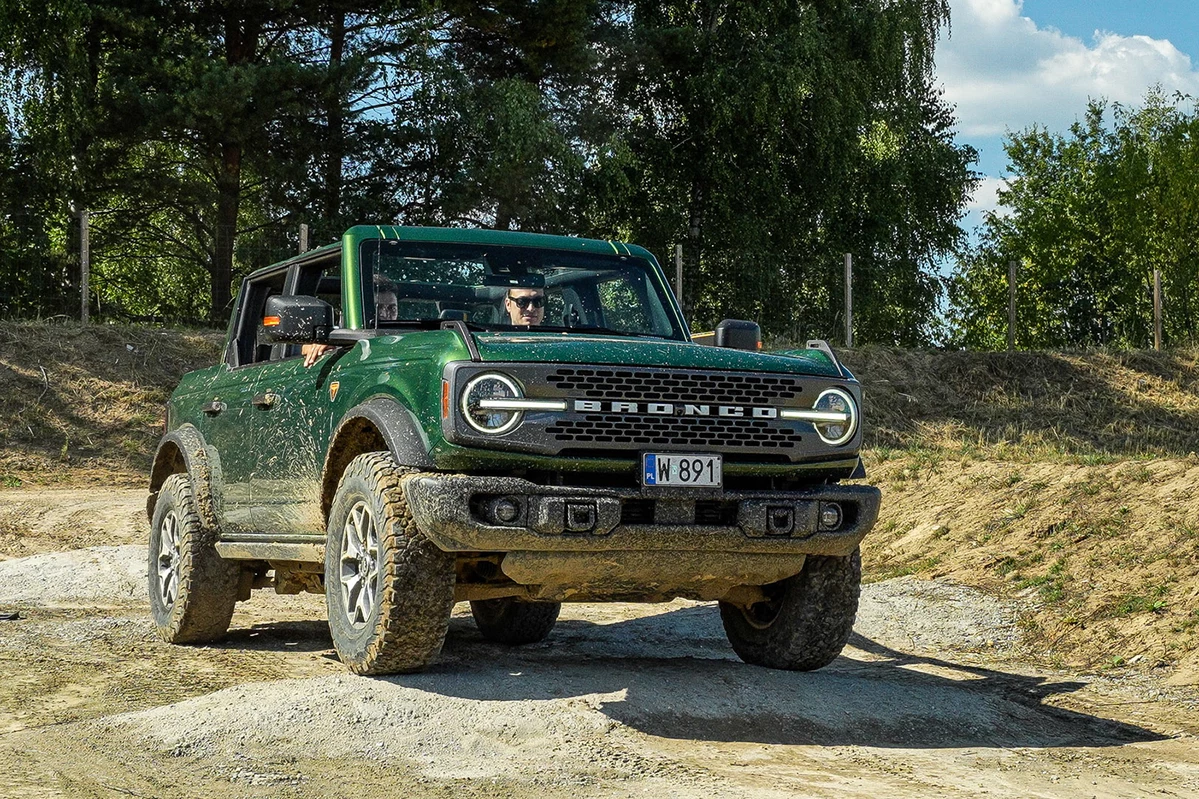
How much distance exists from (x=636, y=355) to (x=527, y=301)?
1378 millimetres

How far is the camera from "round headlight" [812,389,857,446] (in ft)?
21.8

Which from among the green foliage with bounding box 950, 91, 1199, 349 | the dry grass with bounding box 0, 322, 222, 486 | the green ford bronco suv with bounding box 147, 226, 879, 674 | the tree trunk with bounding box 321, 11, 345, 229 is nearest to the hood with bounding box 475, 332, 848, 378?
the green ford bronco suv with bounding box 147, 226, 879, 674

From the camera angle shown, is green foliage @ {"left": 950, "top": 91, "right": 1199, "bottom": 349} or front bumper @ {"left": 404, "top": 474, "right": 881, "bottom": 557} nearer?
front bumper @ {"left": 404, "top": 474, "right": 881, "bottom": 557}

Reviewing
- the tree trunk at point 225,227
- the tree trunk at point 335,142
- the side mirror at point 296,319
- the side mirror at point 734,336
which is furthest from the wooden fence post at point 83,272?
the side mirror at point 734,336

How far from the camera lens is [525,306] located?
7523 mm

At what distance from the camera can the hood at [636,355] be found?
6164mm

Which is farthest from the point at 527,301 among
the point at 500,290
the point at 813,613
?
the point at 813,613

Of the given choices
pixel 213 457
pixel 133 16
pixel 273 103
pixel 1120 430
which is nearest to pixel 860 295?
pixel 1120 430

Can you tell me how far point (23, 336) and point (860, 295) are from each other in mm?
18900

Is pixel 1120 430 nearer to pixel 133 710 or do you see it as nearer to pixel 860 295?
pixel 860 295

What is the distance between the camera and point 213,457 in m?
8.54

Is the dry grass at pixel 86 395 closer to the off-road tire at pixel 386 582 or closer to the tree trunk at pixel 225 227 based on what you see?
the tree trunk at pixel 225 227

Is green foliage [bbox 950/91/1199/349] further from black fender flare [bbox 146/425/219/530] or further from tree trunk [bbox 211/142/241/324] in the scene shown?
black fender flare [bbox 146/425/219/530]

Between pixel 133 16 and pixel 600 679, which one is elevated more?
pixel 133 16
